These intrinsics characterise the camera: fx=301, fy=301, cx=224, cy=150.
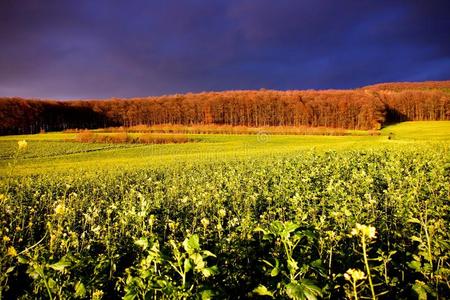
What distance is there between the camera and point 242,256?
3.54 metres

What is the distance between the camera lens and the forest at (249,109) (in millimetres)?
94000

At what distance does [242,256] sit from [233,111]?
10999 centimetres

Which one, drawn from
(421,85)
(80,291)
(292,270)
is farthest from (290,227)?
(421,85)

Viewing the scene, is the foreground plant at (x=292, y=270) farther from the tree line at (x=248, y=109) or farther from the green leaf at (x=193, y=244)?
the tree line at (x=248, y=109)

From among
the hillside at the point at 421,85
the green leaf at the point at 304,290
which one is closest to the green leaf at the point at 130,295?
the green leaf at the point at 304,290

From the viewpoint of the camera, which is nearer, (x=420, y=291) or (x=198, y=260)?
(x=198, y=260)

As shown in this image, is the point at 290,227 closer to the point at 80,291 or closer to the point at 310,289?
the point at 310,289

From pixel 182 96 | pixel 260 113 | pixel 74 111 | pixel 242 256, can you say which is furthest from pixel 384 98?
pixel 242 256

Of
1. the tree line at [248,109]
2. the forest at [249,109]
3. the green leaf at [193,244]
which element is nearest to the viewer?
the green leaf at [193,244]

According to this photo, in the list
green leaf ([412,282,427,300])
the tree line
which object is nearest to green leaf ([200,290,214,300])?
green leaf ([412,282,427,300])

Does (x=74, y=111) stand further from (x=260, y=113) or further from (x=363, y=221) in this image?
(x=363, y=221)

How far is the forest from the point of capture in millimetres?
94000

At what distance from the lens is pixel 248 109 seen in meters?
111

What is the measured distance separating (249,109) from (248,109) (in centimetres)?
47
